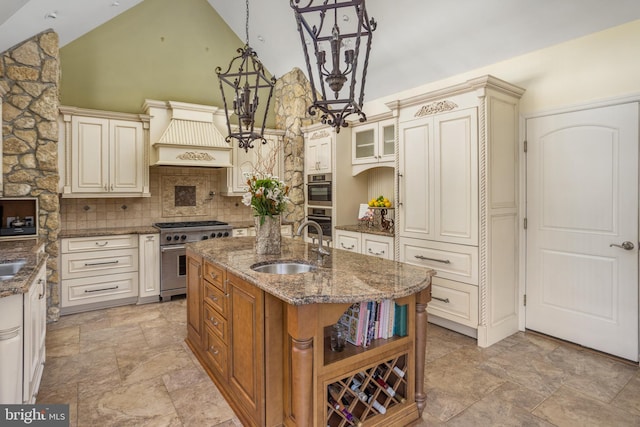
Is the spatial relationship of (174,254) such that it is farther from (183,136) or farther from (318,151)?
(318,151)

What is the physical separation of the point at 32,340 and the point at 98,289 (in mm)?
2211

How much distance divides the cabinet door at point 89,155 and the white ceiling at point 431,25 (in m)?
0.99

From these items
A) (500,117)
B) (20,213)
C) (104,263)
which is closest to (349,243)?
(500,117)

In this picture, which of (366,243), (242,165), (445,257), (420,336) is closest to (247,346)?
(420,336)

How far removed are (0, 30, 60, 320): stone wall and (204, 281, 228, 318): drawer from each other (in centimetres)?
225

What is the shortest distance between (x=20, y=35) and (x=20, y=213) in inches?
67.8

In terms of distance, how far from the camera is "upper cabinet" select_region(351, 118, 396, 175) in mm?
4328

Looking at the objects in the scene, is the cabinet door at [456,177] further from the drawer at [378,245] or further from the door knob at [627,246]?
the door knob at [627,246]

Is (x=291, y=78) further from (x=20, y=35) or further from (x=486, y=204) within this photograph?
(x=486, y=204)

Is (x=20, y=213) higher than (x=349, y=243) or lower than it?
higher

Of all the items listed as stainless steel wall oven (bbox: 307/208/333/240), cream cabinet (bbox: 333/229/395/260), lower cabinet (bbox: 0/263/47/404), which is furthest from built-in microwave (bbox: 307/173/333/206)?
lower cabinet (bbox: 0/263/47/404)

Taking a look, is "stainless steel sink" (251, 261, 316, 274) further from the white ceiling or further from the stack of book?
the white ceiling

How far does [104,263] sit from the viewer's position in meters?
4.20

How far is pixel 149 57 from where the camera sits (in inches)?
196
